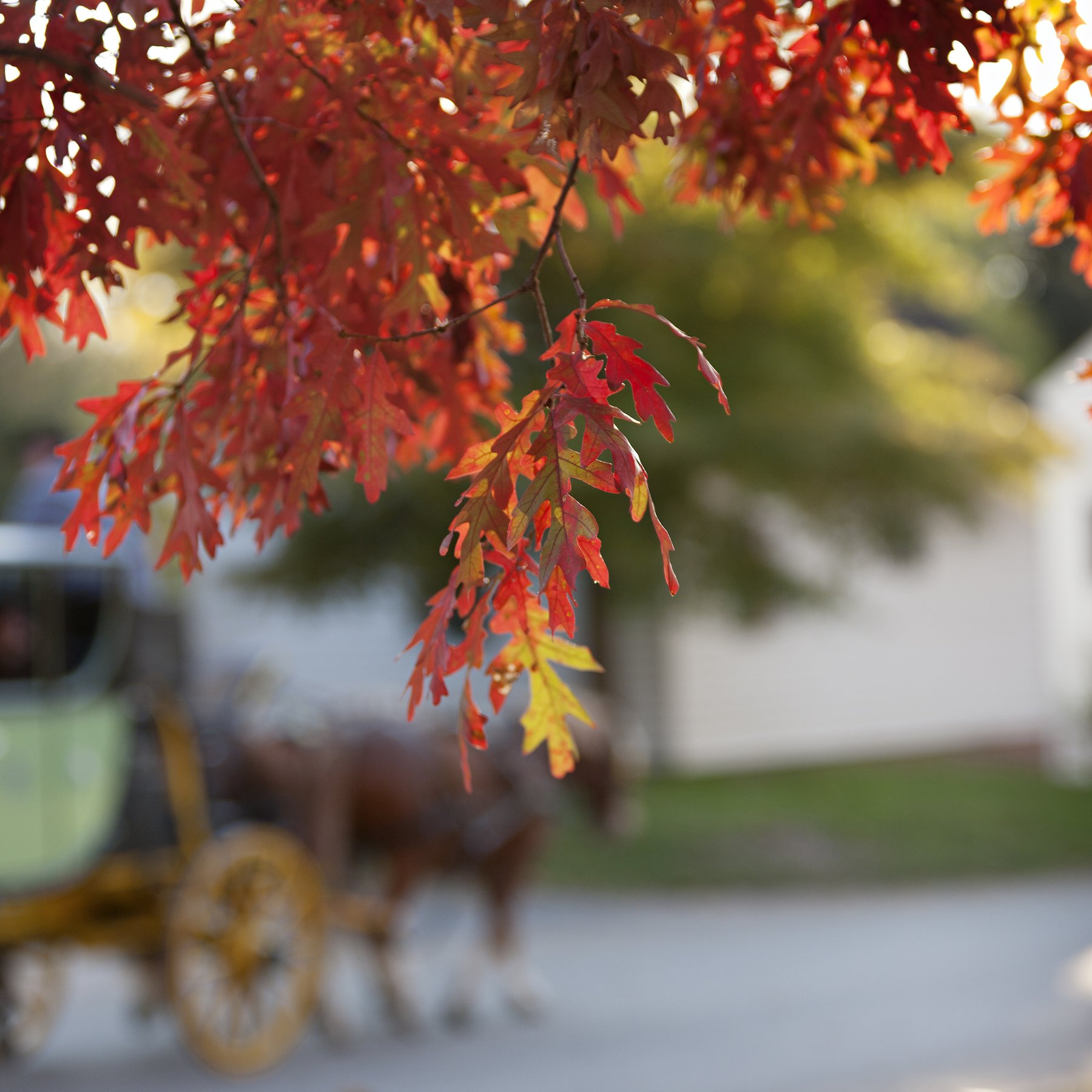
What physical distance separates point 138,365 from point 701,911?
7.28 metres

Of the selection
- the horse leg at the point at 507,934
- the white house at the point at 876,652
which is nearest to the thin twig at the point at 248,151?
the horse leg at the point at 507,934

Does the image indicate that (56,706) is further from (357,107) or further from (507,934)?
(357,107)

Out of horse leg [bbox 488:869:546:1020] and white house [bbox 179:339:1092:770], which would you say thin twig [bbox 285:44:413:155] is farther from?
white house [bbox 179:339:1092:770]

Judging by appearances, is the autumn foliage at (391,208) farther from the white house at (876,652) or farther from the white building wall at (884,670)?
the white building wall at (884,670)

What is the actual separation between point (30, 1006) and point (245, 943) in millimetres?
1373

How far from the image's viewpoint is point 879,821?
1480 cm

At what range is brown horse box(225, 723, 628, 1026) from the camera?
7.95m

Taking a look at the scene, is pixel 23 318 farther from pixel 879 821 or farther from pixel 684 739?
pixel 684 739

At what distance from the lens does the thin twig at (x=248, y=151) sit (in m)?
2.29

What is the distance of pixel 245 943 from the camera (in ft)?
22.3

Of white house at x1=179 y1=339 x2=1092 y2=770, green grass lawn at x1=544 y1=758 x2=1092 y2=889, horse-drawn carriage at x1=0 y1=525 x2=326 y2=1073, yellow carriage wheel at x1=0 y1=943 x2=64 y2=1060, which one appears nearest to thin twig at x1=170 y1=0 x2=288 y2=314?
horse-drawn carriage at x1=0 y1=525 x2=326 y2=1073

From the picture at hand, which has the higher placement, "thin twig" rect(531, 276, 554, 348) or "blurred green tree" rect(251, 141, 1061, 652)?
"blurred green tree" rect(251, 141, 1061, 652)

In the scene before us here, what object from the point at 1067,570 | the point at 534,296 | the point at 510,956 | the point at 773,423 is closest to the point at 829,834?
the point at 773,423

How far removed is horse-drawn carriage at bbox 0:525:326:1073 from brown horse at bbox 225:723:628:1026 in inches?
21.9
